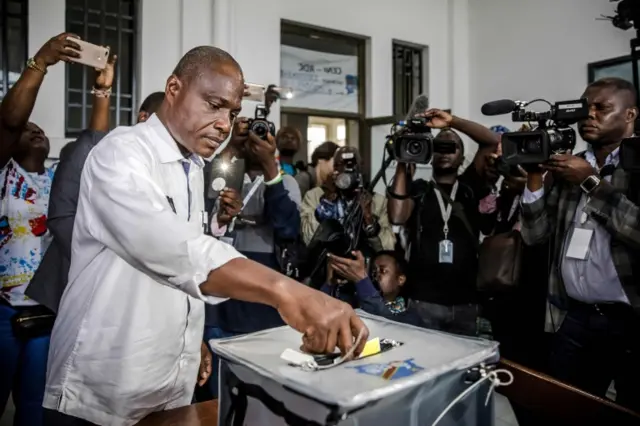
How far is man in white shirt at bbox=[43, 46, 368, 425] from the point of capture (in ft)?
3.07

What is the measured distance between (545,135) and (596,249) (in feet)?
1.51

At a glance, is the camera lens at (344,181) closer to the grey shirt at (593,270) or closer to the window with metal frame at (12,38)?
the grey shirt at (593,270)

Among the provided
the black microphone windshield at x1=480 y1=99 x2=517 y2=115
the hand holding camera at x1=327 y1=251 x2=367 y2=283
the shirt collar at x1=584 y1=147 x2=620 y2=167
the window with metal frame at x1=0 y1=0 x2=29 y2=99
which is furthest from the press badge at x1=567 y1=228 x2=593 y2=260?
the window with metal frame at x1=0 y1=0 x2=29 y2=99

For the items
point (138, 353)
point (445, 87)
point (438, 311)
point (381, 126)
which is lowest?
point (438, 311)

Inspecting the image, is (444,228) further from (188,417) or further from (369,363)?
(369,363)

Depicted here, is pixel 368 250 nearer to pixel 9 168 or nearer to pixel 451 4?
pixel 9 168

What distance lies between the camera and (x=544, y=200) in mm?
2125

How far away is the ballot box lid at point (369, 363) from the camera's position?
0.63 meters

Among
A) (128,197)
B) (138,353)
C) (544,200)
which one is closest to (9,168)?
(138,353)

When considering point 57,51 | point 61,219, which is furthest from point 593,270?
point 57,51

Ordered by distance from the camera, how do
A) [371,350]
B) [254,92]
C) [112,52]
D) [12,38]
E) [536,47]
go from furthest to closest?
[536,47] < [112,52] < [12,38] < [254,92] < [371,350]

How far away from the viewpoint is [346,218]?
2451 millimetres

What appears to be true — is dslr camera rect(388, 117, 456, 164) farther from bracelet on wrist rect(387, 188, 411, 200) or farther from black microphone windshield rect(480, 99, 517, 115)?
black microphone windshield rect(480, 99, 517, 115)

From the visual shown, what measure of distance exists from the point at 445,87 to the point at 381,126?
118cm
